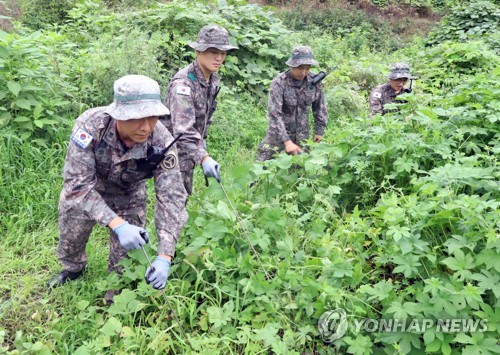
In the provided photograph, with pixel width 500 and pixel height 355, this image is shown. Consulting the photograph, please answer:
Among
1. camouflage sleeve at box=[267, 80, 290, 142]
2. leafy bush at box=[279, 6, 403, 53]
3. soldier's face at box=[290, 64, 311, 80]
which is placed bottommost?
leafy bush at box=[279, 6, 403, 53]

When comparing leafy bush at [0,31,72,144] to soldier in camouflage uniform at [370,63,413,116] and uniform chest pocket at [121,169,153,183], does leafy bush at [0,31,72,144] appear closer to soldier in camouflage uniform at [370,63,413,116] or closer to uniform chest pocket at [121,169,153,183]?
uniform chest pocket at [121,169,153,183]

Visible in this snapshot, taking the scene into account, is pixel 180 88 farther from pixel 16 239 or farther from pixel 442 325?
pixel 442 325

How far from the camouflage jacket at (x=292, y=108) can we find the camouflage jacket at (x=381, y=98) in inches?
32.3

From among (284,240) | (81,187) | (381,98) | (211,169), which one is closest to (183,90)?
(211,169)

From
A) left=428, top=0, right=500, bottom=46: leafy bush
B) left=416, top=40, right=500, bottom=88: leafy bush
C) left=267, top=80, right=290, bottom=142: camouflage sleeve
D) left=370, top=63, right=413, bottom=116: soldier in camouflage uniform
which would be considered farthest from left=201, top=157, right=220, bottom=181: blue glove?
left=428, top=0, right=500, bottom=46: leafy bush

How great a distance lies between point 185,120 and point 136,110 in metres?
1.10

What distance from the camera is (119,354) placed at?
2.28 meters

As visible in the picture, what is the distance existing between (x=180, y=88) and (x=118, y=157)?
1091 mm

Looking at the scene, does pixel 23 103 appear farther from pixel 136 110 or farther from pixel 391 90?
pixel 391 90

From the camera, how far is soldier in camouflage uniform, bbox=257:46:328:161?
15.2 feet

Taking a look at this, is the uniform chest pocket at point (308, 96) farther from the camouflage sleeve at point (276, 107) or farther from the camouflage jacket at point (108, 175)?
the camouflage jacket at point (108, 175)

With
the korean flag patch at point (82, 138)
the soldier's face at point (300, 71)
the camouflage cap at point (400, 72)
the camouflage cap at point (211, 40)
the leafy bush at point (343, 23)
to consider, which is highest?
the camouflage cap at point (211, 40)

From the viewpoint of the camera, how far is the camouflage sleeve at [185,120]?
134 inches
